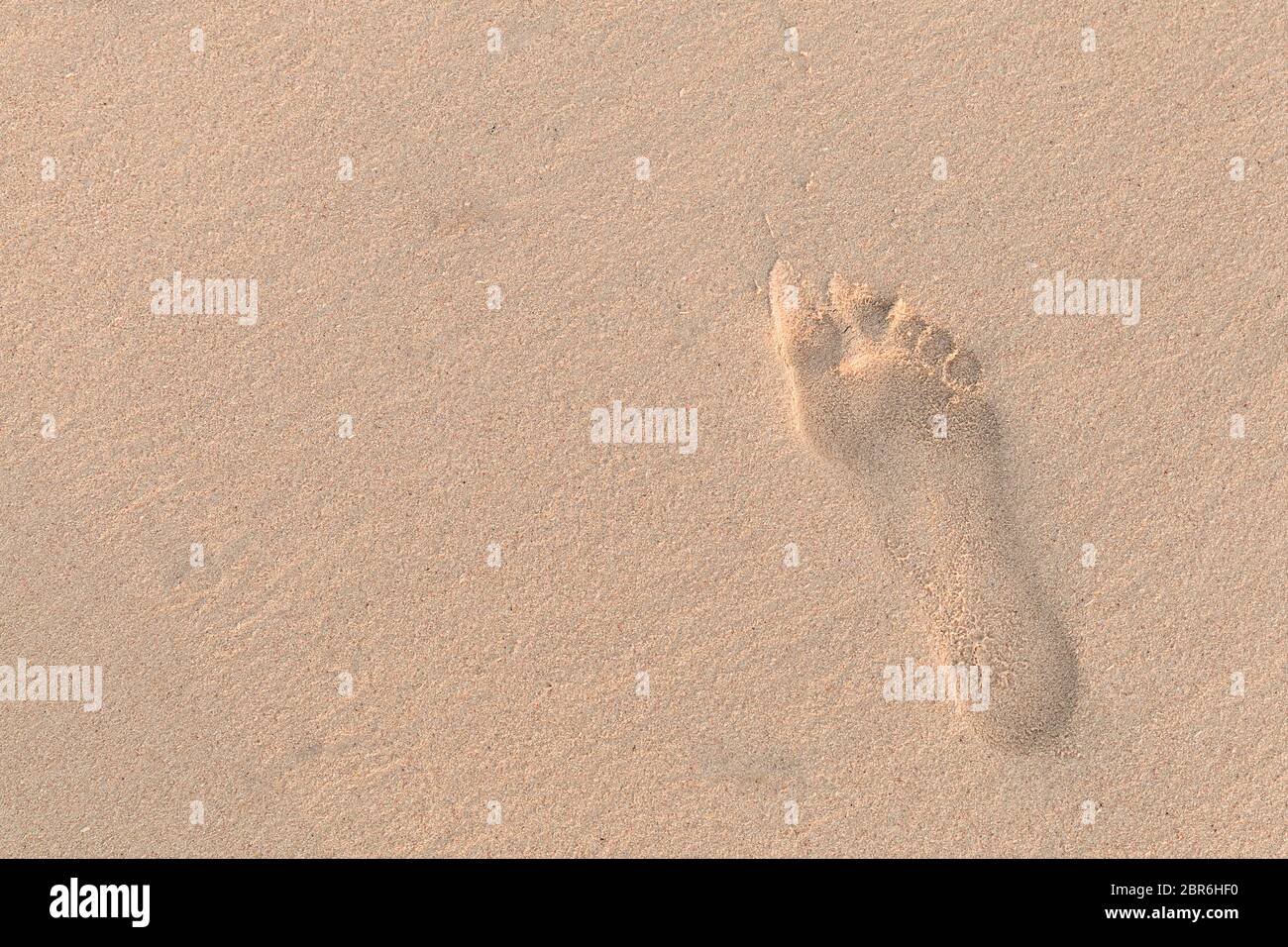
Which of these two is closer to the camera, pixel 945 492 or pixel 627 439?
pixel 945 492

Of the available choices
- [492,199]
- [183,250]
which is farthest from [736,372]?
[183,250]

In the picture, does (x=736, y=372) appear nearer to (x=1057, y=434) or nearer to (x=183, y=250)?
(x=1057, y=434)

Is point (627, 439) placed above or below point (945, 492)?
above

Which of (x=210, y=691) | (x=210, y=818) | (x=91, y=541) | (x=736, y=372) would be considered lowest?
(x=210, y=818)
